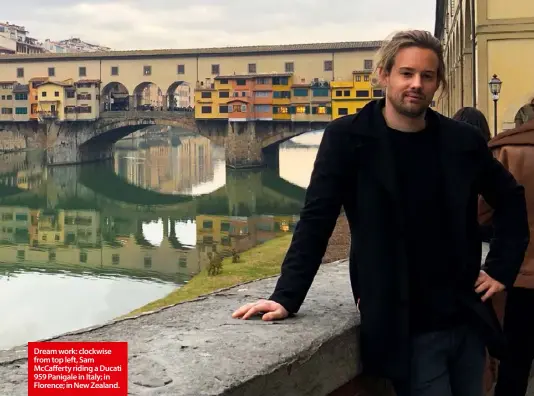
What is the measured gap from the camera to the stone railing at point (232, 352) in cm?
110

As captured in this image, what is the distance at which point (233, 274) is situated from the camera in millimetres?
11891

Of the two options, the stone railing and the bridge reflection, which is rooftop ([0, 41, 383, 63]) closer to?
the bridge reflection

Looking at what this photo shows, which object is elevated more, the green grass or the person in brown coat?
the person in brown coat

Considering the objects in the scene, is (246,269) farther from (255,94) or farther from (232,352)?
(255,94)

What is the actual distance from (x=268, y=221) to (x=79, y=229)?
5583 millimetres

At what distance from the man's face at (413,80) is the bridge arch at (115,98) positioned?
139ft

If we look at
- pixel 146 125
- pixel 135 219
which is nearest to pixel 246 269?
pixel 135 219

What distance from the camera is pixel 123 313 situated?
10.3 meters

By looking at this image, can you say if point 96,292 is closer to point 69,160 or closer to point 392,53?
point 392,53

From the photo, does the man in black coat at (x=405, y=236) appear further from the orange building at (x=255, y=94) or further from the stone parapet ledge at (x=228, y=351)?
the orange building at (x=255, y=94)

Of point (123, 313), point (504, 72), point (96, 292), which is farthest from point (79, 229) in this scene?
point (504, 72)

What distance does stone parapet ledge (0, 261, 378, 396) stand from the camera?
1093mm

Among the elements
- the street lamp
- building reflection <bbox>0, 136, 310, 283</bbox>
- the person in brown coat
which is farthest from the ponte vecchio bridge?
the person in brown coat

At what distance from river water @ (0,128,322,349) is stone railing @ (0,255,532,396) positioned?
639cm
